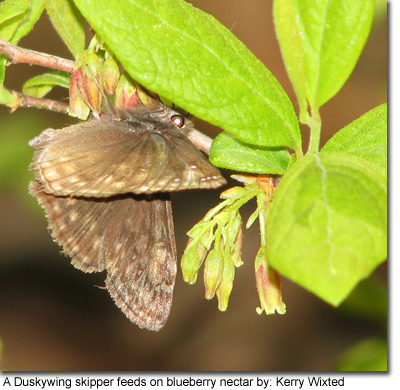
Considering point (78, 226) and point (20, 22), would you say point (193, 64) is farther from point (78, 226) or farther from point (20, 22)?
point (78, 226)

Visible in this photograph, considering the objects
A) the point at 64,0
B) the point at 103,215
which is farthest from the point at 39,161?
the point at 64,0

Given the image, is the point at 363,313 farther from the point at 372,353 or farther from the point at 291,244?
the point at 291,244

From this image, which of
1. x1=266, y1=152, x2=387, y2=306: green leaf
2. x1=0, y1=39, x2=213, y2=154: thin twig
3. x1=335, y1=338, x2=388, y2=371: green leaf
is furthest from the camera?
x1=335, y1=338, x2=388, y2=371: green leaf

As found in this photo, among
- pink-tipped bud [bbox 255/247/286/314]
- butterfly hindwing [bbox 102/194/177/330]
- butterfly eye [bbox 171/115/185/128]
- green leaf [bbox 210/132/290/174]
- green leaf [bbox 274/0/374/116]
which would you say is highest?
green leaf [bbox 274/0/374/116]

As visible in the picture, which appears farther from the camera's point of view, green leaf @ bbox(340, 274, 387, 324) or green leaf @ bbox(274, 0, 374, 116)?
green leaf @ bbox(340, 274, 387, 324)

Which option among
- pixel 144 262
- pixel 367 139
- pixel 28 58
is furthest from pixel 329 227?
pixel 28 58

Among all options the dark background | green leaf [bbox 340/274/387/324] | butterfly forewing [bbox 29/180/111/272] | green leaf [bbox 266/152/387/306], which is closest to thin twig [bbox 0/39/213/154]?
butterfly forewing [bbox 29/180/111/272]

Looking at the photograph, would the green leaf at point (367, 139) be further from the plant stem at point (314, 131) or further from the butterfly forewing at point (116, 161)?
the butterfly forewing at point (116, 161)

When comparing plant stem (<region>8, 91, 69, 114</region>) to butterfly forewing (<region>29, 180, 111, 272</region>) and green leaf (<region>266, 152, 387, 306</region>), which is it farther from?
green leaf (<region>266, 152, 387, 306</region>)
